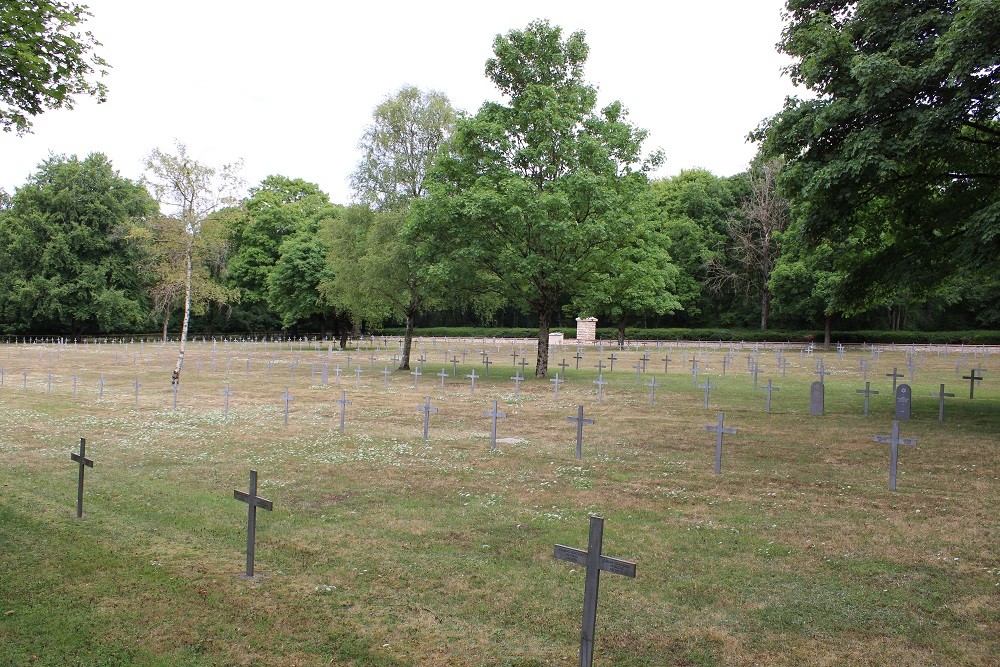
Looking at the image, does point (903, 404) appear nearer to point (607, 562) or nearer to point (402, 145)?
point (607, 562)

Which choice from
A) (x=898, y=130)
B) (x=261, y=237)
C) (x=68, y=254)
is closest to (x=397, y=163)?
(x=898, y=130)

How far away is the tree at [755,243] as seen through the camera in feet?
193

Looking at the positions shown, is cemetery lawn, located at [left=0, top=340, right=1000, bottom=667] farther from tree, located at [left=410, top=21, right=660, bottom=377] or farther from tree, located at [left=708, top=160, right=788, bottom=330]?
tree, located at [left=708, top=160, right=788, bottom=330]

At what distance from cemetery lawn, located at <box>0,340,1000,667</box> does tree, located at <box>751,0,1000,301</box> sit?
440 cm

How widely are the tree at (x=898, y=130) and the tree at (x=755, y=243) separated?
4154 cm

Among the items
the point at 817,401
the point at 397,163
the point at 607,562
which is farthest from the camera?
the point at 397,163

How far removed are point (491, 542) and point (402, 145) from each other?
29.4 m

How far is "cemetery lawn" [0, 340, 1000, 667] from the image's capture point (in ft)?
18.7

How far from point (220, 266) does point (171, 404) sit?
8.57 meters

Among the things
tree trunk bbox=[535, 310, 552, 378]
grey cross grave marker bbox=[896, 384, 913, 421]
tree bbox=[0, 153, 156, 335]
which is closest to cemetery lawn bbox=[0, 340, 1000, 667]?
grey cross grave marker bbox=[896, 384, 913, 421]

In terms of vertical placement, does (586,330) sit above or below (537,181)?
below

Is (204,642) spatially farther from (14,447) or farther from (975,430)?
(975,430)

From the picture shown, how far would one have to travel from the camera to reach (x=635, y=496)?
33.8ft

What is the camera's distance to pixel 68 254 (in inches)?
2408
